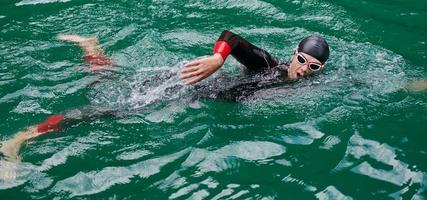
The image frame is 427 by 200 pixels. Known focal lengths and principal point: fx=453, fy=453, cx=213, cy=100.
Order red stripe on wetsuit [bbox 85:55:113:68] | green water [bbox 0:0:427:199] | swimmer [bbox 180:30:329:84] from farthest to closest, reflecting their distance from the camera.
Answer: red stripe on wetsuit [bbox 85:55:113:68]
swimmer [bbox 180:30:329:84]
green water [bbox 0:0:427:199]

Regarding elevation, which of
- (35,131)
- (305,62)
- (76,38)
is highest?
(305,62)

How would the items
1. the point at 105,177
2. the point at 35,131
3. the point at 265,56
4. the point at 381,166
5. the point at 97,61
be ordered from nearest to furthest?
the point at 105,177 < the point at 381,166 < the point at 35,131 < the point at 265,56 < the point at 97,61

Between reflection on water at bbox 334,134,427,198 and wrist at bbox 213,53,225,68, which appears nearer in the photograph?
reflection on water at bbox 334,134,427,198

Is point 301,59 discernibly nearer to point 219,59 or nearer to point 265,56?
point 265,56

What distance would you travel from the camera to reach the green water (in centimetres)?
487

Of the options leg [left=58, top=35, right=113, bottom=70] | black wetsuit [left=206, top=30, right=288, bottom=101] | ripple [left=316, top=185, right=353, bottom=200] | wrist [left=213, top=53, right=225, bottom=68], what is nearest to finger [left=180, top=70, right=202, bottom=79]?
wrist [left=213, top=53, right=225, bottom=68]

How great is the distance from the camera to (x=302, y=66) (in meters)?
5.84

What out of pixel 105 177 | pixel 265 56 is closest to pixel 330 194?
pixel 265 56

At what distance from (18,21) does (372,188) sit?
257 inches

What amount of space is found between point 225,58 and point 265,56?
0.73m

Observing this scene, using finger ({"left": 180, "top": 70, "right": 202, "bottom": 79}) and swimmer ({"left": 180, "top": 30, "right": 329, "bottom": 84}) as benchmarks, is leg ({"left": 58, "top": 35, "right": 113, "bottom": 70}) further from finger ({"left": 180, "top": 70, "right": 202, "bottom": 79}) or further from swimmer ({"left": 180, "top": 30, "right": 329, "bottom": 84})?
finger ({"left": 180, "top": 70, "right": 202, "bottom": 79})

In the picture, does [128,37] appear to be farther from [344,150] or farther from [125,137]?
[344,150]

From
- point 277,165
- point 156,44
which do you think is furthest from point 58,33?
point 277,165

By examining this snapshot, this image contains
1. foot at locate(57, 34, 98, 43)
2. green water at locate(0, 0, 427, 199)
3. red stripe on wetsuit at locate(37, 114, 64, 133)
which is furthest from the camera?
foot at locate(57, 34, 98, 43)
